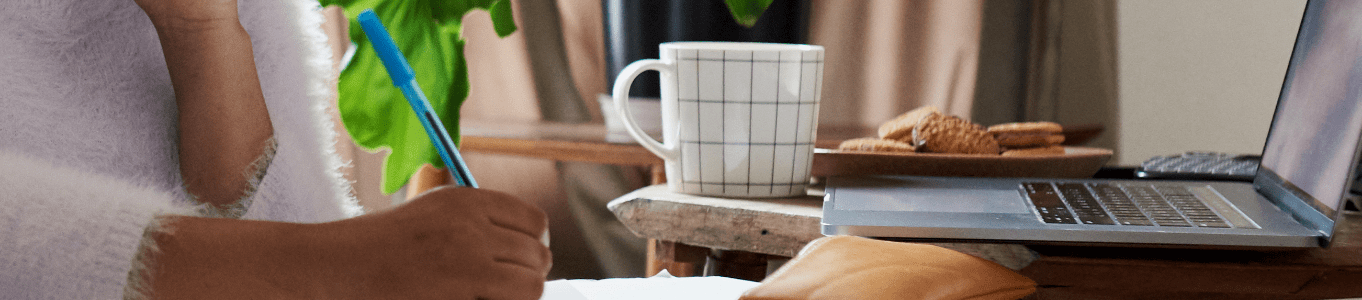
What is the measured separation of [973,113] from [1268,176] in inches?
27.6

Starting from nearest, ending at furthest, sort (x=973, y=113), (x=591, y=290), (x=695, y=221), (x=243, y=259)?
(x=243, y=259)
(x=591, y=290)
(x=695, y=221)
(x=973, y=113)

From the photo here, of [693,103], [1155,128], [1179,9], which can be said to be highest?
[693,103]

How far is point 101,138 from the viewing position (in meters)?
0.32

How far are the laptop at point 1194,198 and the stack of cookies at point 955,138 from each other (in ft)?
0.17

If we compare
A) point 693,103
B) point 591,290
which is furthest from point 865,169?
point 591,290

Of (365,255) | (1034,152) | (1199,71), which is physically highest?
(365,255)

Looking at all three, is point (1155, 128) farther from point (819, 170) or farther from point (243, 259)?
point (243, 259)

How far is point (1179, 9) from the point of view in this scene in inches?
48.8

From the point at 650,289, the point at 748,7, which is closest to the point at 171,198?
the point at 650,289

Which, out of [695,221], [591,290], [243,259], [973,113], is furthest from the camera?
[973,113]

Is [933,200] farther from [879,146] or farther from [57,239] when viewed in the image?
[57,239]

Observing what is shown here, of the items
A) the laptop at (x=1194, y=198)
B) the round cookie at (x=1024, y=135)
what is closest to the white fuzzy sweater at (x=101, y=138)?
the laptop at (x=1194, y=198)

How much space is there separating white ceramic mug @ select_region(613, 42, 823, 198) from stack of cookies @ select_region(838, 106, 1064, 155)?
9 centimetres

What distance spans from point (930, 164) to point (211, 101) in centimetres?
43
